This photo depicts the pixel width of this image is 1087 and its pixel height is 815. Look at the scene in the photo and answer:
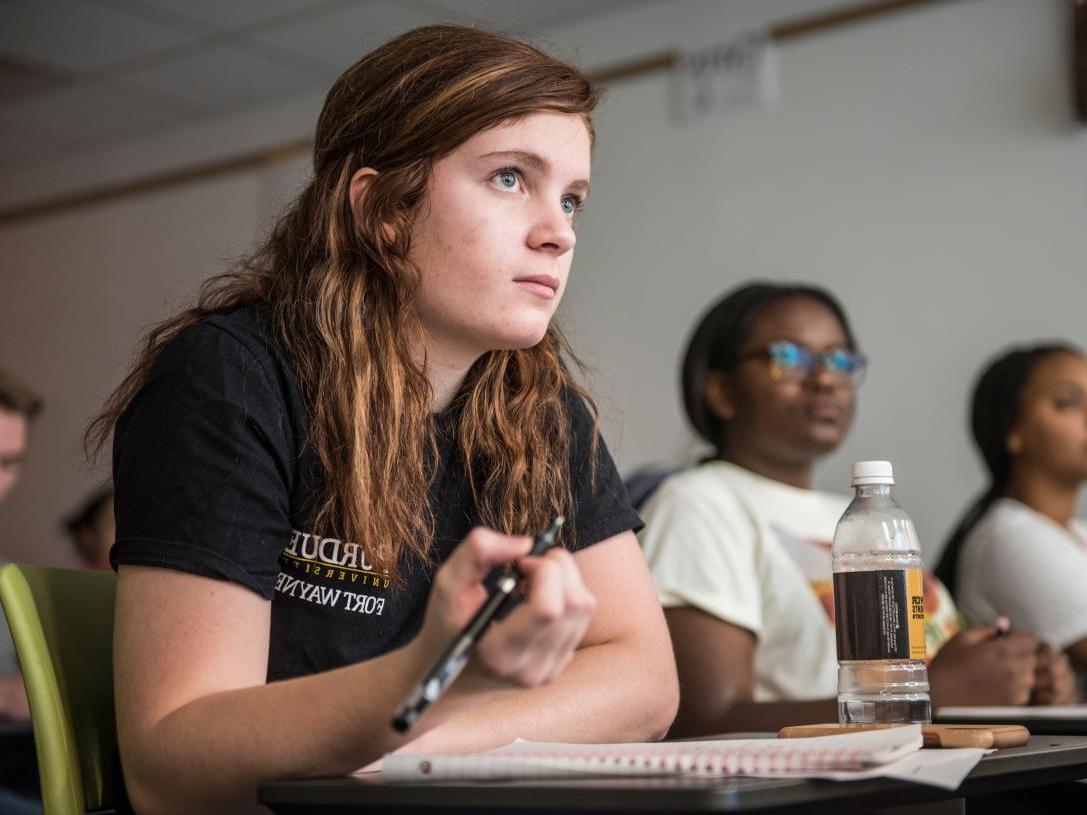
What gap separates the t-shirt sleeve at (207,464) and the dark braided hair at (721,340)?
4.83 ft

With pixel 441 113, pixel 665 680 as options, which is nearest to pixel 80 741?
pixel 665 680

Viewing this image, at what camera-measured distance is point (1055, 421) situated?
2.99m

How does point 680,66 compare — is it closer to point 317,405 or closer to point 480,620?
point 317,405

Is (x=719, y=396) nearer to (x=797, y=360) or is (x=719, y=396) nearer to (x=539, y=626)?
(x=797, y=360)

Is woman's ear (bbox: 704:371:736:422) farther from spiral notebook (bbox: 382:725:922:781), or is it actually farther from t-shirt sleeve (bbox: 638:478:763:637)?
spiral notebook (bbox: 382:725:922:781)

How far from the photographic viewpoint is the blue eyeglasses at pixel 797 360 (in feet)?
8.17

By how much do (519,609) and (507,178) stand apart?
0.56 metres

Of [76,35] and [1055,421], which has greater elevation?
[76,35]

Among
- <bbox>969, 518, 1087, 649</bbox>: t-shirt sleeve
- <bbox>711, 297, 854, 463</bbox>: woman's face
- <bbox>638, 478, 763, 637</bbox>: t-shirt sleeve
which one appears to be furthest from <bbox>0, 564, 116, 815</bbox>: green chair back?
<bbox>969, 518, 1087, 649</bbox>: t-shirt sleeve

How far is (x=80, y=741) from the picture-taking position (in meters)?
1.24

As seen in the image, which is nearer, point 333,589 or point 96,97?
point 333,589

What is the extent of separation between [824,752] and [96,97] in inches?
189

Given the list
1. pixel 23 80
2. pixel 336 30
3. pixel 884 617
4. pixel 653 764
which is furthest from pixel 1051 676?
pixel 23 80

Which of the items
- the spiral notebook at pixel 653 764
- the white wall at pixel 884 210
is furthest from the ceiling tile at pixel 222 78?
the spiral notebook at pixel 653 764
